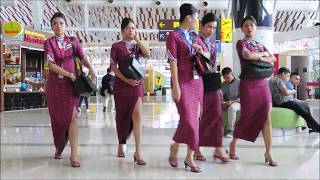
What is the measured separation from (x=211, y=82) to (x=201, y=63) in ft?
1.10

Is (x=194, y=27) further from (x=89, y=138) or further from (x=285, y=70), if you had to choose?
(x=89, y=138)

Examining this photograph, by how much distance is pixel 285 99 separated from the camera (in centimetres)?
623

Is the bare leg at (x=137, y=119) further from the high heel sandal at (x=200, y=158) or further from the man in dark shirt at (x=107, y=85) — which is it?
the man in dark shirt at (x=107, y=85)

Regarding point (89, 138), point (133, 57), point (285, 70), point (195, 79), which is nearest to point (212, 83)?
point (195, 79)

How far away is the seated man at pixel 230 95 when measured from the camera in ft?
18.2

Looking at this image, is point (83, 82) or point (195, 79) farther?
point (83, 82)

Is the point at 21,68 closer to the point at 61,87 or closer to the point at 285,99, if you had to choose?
the point at 285,99

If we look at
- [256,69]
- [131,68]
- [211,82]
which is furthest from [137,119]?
[256,69]

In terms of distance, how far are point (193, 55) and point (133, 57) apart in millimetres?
684

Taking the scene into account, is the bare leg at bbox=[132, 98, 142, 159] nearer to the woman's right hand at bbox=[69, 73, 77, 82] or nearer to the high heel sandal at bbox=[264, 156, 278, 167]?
the woman's right hand at bbox=[69, 73, 77, 82]

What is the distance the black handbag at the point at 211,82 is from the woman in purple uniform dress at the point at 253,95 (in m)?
0.26

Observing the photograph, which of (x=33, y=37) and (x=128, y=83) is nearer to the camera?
(x=128, y=83)

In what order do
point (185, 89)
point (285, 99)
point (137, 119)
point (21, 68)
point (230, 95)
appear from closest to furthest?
1. point (185, 89)
2. point (137, 119)
3. point (230, 95)
4. point (285, 99)
5. point (21, 68)

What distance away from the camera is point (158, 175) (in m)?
3.54
